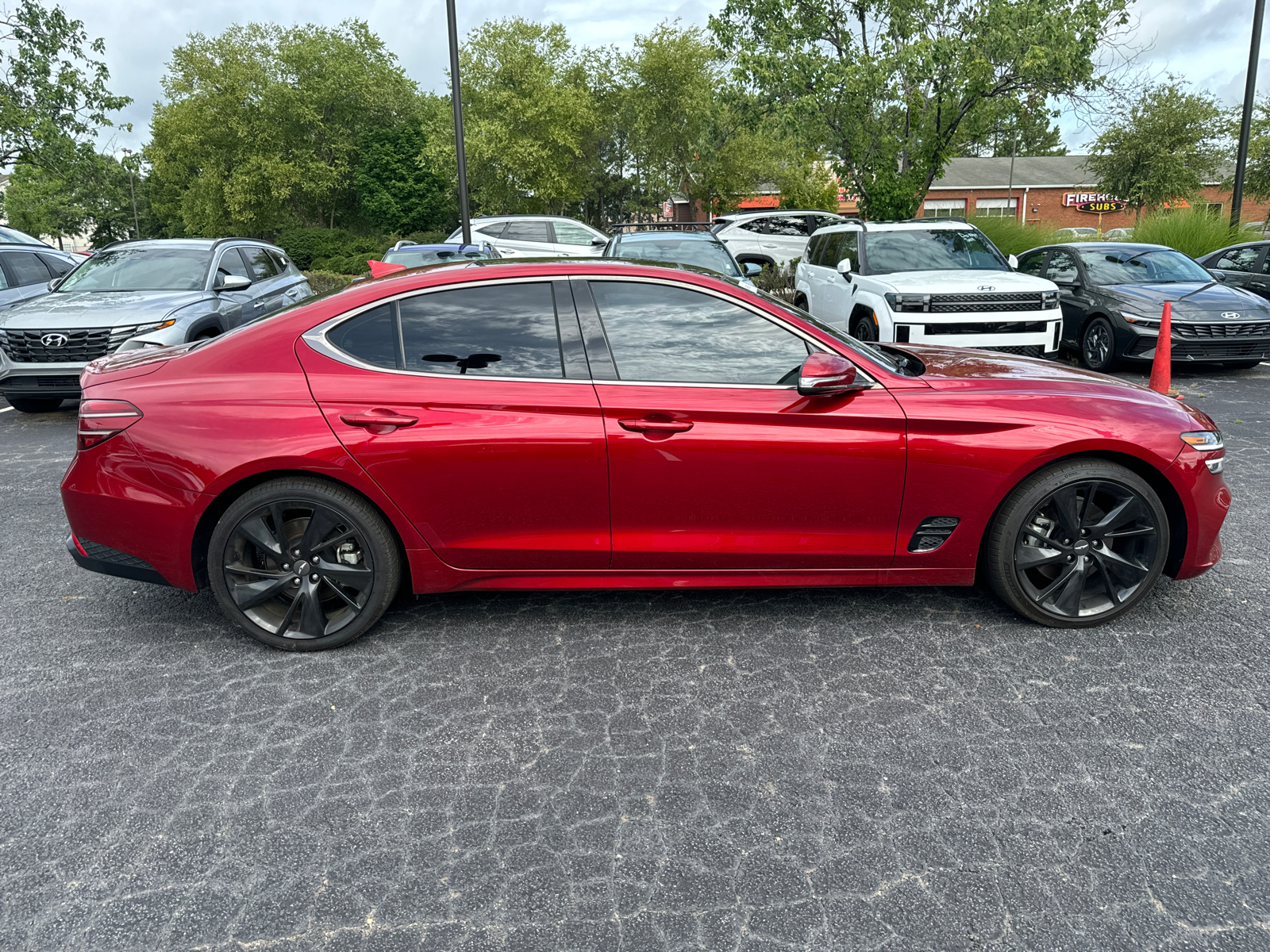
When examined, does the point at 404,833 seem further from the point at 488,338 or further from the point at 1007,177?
the point at 1007,177

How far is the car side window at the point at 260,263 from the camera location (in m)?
10.6

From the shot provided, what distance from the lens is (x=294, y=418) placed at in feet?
12.0

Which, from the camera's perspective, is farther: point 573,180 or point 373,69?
point 373,69

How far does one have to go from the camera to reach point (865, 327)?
1030 cm

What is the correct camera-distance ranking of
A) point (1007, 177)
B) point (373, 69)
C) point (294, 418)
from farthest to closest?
point (1007, 177) → point (373, 69) → point (294, 418)

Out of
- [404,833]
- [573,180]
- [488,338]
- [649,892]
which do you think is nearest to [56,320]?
[488,338]

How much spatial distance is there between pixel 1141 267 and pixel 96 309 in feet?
39.9

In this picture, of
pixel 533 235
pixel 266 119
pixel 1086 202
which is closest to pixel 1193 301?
pixel 533 235

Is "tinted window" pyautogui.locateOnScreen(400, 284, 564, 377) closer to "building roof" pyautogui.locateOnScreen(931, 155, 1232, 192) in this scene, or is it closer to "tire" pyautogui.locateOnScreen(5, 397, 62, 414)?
"tire" pyautogui.locateOnScreen(5, 397, 62, 414)

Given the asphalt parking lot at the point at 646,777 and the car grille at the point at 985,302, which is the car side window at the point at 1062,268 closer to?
the car grille at the point at 985,302

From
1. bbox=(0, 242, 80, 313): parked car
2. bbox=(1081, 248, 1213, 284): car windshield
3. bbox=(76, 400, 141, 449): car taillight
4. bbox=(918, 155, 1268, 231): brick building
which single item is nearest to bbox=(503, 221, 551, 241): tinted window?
bbox=(0, 242, 80, 313): parked car

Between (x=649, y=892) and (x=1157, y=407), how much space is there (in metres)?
3.04

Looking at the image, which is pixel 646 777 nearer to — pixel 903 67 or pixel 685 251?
pixel 685 251

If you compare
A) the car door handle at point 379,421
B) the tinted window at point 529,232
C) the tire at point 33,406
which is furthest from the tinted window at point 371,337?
the tinted window at point 529,232
